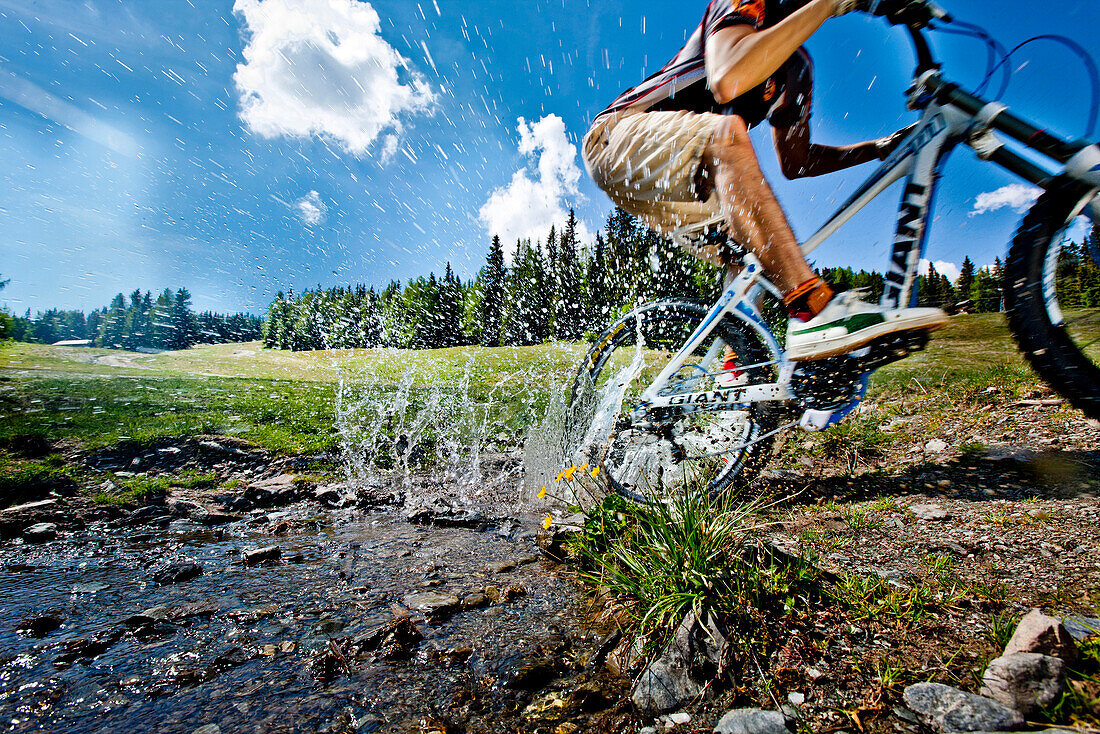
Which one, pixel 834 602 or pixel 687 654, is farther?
pixel 834 602

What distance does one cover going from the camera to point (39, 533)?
307 cm

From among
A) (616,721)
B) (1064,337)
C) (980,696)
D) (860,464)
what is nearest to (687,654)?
(616,721)

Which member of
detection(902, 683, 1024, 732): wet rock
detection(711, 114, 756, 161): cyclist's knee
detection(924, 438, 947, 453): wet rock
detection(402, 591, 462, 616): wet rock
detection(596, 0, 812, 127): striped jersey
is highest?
detection(596, 0, 812, 127): striped jersey

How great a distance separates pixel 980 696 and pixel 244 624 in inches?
109

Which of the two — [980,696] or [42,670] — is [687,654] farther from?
[42,670]

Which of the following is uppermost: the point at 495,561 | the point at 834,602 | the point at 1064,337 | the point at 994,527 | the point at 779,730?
the point at 1064,337

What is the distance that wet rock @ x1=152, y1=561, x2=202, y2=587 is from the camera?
244cm

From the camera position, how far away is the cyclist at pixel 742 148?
7.63 feet

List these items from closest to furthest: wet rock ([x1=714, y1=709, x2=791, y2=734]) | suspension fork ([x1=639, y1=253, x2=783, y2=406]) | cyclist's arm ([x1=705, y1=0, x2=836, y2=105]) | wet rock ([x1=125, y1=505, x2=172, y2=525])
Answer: wet rock ([x1=714, y1=709, x2=791, y2=734]), cyclist's arm ([x1=705, y1=0, x2=836, y2=105]), suspension fork ([x1=639, y1=253, x2=783, y2=406]), wet rock ([x1=125, y1=505, x2=172, y2=525])

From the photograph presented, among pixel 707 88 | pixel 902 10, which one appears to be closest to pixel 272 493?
pixel 707 88

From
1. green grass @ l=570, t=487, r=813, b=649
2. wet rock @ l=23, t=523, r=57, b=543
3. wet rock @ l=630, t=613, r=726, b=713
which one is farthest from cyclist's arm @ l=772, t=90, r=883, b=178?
wet rock @ l=23, t=523, r=57, b=543

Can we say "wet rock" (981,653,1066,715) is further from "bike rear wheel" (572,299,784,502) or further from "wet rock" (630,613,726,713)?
"bike rear wheel" (572,299,784,502)

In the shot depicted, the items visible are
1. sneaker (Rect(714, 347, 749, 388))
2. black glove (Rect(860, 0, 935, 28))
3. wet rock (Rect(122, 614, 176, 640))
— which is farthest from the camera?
sneaker (Rect(714, 347, 749, 388))

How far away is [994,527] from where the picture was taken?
1.96 m
